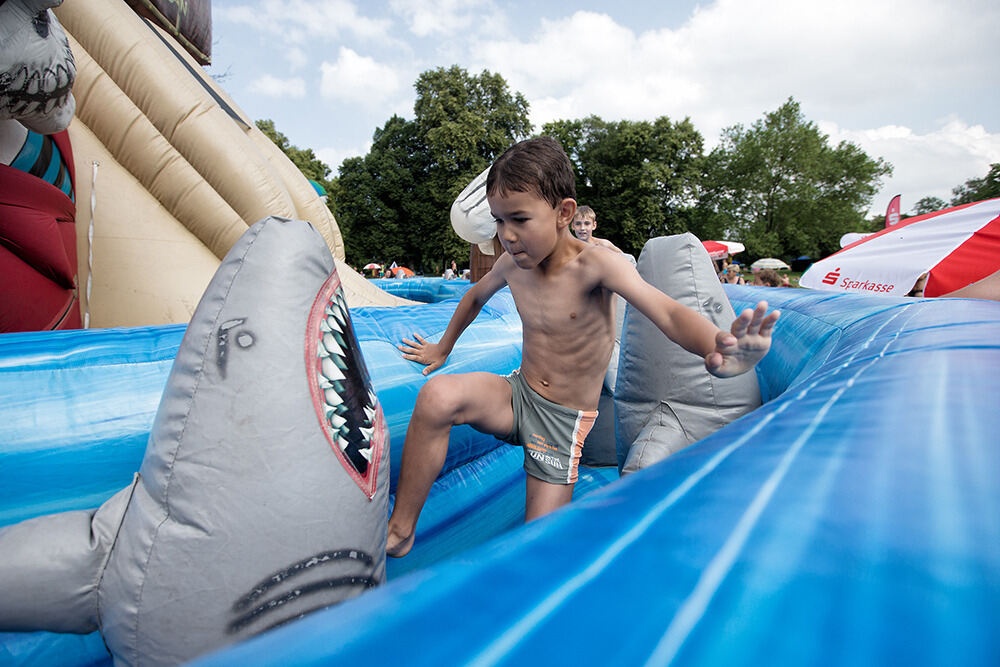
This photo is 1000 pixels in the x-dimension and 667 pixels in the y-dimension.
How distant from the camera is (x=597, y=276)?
1.30 metres

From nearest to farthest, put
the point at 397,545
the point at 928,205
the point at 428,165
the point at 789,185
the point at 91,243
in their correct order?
the point at 397,545, the point at 91,243, the point at 428,165, the point at 789,185, the point at 928,205

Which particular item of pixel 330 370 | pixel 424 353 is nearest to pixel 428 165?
pixel 424 353

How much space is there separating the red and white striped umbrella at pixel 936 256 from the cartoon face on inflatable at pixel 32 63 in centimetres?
301

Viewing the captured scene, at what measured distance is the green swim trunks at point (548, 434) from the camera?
138cm

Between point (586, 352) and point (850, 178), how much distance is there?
935 inches

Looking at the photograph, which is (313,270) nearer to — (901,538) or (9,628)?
(9,628)

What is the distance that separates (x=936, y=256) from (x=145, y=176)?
368cm

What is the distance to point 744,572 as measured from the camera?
1.05ft

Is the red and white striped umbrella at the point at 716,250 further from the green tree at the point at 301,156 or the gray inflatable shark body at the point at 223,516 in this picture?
the green tree at the point at 301,156

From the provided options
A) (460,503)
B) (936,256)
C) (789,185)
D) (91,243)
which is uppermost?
(789,185)

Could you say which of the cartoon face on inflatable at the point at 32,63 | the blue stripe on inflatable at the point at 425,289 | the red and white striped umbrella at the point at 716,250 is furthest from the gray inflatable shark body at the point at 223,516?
the red and white striped umbrella at the point at 716,250

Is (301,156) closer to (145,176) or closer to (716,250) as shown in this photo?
(716,250)

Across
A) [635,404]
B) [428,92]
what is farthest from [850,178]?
[635,404]

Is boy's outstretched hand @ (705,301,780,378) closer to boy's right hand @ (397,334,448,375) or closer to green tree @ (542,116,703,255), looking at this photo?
boy's right hand @ (397,334,448,375)
